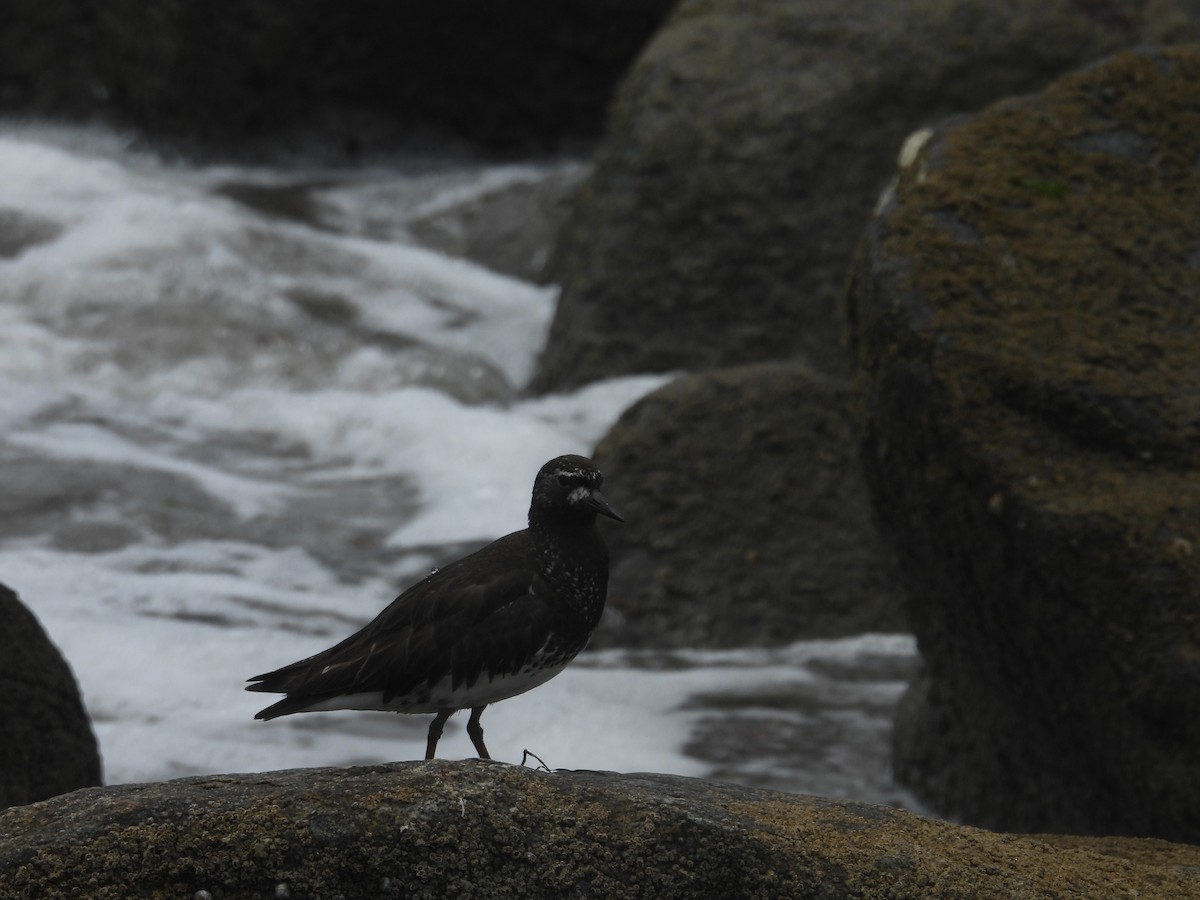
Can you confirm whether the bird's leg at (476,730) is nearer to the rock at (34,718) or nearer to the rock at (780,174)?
the rock at (34,718)

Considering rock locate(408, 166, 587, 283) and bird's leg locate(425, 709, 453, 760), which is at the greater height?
rock locate(408, 166, 587, 283)

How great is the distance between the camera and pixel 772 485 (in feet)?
28.7

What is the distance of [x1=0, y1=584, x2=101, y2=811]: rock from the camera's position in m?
5.09

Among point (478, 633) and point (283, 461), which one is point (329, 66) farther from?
point (478, 633)

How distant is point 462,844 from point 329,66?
14502mm

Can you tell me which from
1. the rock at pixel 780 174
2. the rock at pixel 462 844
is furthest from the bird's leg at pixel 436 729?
the rock at pixel 780 174

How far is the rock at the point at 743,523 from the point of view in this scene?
8.51 metres

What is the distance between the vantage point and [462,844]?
9.93ft

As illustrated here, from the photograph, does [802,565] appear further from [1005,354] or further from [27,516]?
[27,516]

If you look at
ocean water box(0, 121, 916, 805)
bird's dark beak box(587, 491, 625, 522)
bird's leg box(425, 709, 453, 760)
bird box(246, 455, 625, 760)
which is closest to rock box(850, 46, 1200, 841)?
bird's dark beak box(587, 491, 625, 522)

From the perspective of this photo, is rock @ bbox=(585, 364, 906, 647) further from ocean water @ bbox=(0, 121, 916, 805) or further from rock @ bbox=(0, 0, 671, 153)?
rock @ bbox=(0, 0, 671, 153)

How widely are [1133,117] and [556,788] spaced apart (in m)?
3.88

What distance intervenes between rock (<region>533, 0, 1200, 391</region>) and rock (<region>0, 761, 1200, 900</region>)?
8.35 metres

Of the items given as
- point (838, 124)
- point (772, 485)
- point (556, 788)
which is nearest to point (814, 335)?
point (838, 124)
